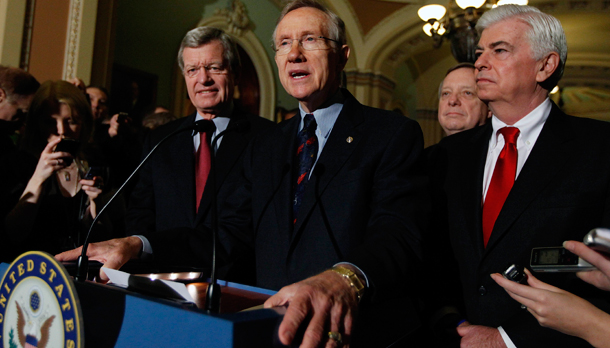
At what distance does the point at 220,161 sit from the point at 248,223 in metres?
0.62

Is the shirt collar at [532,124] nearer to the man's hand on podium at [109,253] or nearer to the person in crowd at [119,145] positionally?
the man's hand on podium at [109,253]

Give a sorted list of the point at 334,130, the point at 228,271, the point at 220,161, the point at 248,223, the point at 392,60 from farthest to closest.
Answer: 1. the point at 392,60
2. the point at 220,161
3. the point at 228,271
4. the point at 248,223
5. the point at 334,130

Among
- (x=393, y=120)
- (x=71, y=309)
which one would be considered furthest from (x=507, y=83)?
(x=71, y=309)

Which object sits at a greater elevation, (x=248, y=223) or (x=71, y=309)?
(x=248, y=223)

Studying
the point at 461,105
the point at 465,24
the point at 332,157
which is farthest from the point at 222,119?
the point at 465,24

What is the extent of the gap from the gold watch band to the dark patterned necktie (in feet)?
1.74

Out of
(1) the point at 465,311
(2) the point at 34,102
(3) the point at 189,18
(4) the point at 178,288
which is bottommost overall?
(1) the point at 465,311

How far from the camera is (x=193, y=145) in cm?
238

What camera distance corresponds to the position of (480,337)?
Answer: 145 centimetres

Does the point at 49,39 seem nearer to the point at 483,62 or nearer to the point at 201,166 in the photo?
the point at 201,166

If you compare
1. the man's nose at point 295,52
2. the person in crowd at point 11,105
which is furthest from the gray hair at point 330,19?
the person in crowd at point 11,105

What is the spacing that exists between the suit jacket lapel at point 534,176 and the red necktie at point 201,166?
1235mm

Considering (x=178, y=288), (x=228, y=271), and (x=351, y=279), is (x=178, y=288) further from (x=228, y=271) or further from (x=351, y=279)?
(x=228, y=271)

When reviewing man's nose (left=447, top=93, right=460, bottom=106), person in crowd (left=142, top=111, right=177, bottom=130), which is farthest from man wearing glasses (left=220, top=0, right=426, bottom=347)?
person in crowd (left=142, top=111, right=177, bottom=130)
